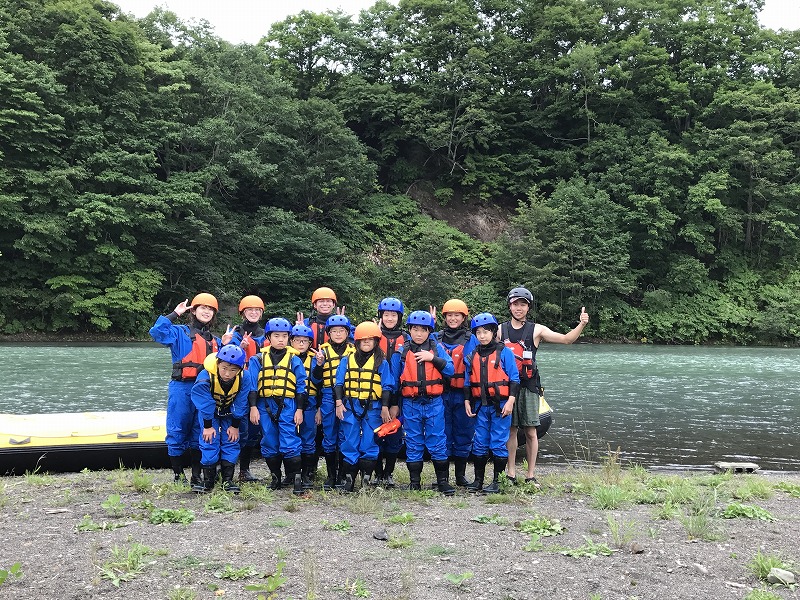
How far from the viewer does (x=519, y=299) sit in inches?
219

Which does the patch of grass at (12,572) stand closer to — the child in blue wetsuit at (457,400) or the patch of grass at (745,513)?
the child in blue wetsuit at (457,400)

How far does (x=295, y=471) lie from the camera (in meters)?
5.39

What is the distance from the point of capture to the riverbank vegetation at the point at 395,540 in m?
3.19

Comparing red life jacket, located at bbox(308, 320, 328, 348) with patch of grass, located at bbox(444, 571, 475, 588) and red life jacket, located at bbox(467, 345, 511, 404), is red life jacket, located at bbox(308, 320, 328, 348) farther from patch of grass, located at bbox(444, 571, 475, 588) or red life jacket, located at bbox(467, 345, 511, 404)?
patch of grass, located at bbox(444, 571, 475, 588)

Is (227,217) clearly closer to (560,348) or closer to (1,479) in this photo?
(560,348)

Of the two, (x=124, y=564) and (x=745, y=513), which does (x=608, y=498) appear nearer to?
(x=745, y=513)

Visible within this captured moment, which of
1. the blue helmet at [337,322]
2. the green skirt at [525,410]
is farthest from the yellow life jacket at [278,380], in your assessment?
the green skirt at [525,410]

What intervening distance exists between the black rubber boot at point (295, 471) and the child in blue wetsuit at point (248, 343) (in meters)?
0.54

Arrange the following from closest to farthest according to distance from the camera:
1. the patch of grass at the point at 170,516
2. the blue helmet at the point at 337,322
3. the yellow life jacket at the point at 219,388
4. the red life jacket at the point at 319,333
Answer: the patch of grass at the point at 170,516, the yellow life jacket at the point at 219,388, the blue helmet at the point at 337,322, the red life jacket at the point at 319,333

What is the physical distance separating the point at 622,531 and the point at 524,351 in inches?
77.7

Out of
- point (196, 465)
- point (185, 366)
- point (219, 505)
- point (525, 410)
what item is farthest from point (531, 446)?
point (185, 366)

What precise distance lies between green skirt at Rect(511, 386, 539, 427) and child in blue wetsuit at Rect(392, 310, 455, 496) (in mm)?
827

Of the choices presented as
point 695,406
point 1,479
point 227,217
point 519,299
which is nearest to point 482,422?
point 519,299

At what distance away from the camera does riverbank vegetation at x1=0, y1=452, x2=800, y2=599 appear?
3189 millimetres
